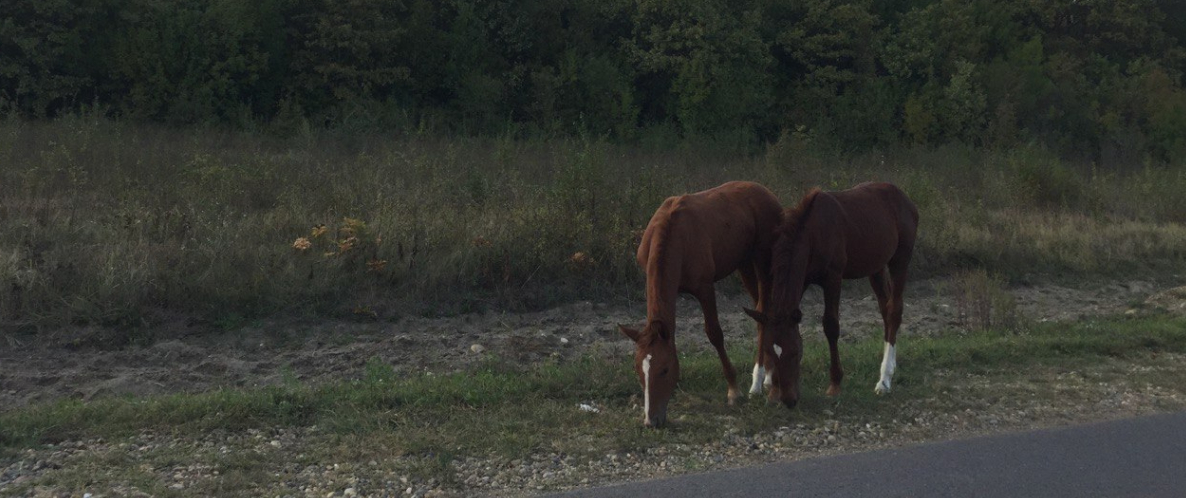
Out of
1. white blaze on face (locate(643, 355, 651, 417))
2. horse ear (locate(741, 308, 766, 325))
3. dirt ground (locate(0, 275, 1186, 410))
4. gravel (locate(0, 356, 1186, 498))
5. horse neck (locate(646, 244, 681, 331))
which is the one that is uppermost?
horse neck (locate(646, 244, 681, 331))

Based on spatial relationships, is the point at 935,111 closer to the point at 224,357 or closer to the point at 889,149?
the point at 889,149

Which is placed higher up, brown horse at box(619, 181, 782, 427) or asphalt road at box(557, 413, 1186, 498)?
brown horse at box(619, 181, 782, 427)

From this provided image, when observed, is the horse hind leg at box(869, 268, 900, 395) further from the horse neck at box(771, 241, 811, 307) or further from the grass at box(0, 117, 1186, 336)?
the grass at box(0, 117, 1186, 336)

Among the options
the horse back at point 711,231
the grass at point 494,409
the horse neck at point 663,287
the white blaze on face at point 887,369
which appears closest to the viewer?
the grass at point 494,409

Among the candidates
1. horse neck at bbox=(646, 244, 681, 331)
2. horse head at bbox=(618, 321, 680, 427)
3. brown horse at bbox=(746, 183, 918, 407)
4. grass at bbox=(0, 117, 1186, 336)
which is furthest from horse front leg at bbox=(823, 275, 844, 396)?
grass at bbox=(0, 117, 1186, 336)

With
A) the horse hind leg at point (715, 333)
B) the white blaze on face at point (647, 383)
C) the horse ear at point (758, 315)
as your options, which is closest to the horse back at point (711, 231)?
the horse hind leg at point (715, 333)

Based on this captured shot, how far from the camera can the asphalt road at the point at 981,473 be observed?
5836 mm

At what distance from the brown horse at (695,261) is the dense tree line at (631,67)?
12371 millimetres

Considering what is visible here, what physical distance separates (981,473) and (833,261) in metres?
2.33

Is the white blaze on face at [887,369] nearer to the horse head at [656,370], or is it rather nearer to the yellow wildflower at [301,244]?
the horse head at [656,370]

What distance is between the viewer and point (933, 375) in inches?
346

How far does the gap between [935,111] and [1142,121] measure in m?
8.95

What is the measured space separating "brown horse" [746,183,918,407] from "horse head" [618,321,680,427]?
0.75 metres

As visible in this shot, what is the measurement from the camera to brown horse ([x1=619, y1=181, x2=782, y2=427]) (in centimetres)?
698
